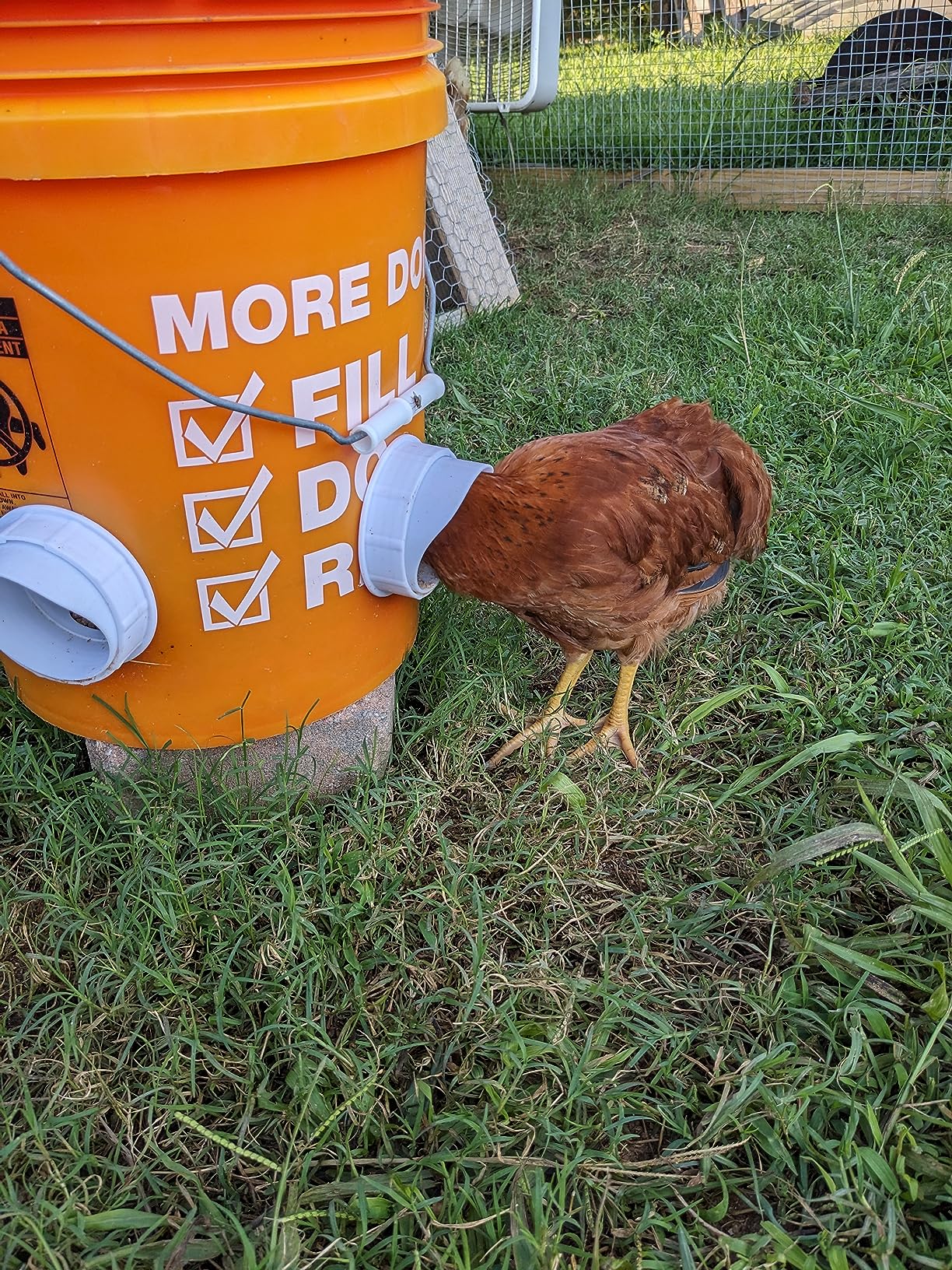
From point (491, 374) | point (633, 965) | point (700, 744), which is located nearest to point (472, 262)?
point (491, 374)

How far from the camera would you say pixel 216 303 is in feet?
3.87

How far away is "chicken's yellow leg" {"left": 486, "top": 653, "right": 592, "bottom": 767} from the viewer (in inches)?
73.7

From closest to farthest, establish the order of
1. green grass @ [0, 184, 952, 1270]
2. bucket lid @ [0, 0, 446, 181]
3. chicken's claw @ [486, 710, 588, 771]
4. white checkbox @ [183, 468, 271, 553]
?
1. bucket lid @ [0, 0, 446, 181]
2. green grass @ [0, 184, 952, 1270]
3. white checkbox @ [183, 468, 271, 553]
4. chicken's claw @ [486, 710, 588, 771]

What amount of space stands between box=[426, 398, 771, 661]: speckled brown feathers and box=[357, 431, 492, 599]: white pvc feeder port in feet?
0.22

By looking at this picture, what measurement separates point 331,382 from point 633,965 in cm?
100

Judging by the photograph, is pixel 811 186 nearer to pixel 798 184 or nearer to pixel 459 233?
pixel 798 184

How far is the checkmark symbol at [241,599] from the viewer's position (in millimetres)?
1366

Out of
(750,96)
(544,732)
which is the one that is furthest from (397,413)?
(750,96)

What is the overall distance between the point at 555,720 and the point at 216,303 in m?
1.07

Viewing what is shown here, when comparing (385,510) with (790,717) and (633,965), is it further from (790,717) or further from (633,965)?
(790,717)

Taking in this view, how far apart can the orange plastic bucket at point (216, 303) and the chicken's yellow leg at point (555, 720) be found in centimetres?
46

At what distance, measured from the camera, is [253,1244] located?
1088 millimetres

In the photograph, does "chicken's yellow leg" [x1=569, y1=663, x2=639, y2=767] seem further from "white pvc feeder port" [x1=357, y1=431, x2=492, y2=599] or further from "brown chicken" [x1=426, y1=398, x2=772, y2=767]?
"white pvc feeder port" [x1=357, y1=431, x2=492, y2=599]

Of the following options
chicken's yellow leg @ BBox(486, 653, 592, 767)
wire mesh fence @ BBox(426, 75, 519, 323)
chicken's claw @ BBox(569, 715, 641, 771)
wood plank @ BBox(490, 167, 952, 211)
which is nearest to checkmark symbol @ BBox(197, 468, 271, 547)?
chicken's yellow leg @ BBox(486, 653, 592, 767)
